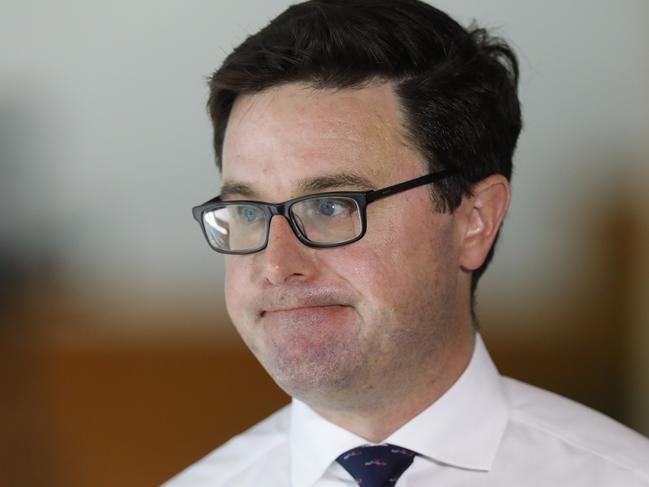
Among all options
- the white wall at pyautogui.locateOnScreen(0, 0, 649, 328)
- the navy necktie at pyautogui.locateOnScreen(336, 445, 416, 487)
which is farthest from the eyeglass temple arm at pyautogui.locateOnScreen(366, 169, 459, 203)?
the white wall at pyautogui.locateOnScreen(0, 0, 649, 328)

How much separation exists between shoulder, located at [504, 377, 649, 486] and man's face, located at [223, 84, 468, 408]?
206 mm

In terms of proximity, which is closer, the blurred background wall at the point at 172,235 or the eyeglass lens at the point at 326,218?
the eyeglass lens at the point at 326,218

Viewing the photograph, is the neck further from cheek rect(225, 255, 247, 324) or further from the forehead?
the forehead

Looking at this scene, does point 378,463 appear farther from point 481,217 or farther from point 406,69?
point 406,69

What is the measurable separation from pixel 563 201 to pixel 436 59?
2.71 ft

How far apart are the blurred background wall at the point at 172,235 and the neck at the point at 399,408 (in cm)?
79

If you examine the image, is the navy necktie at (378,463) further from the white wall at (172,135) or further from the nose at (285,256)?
the white wall at (172,135)

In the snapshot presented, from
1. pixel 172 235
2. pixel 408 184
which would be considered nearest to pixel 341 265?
pixel 408 184

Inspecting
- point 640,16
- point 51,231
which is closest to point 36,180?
point 51,231

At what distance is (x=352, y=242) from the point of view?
1468 mm

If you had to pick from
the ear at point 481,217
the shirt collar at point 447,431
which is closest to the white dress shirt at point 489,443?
the shirt collar at point 447,431

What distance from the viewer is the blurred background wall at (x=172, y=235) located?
2.32 meters

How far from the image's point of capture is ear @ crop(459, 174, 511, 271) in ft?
5.36

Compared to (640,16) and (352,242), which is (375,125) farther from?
(640,16)
